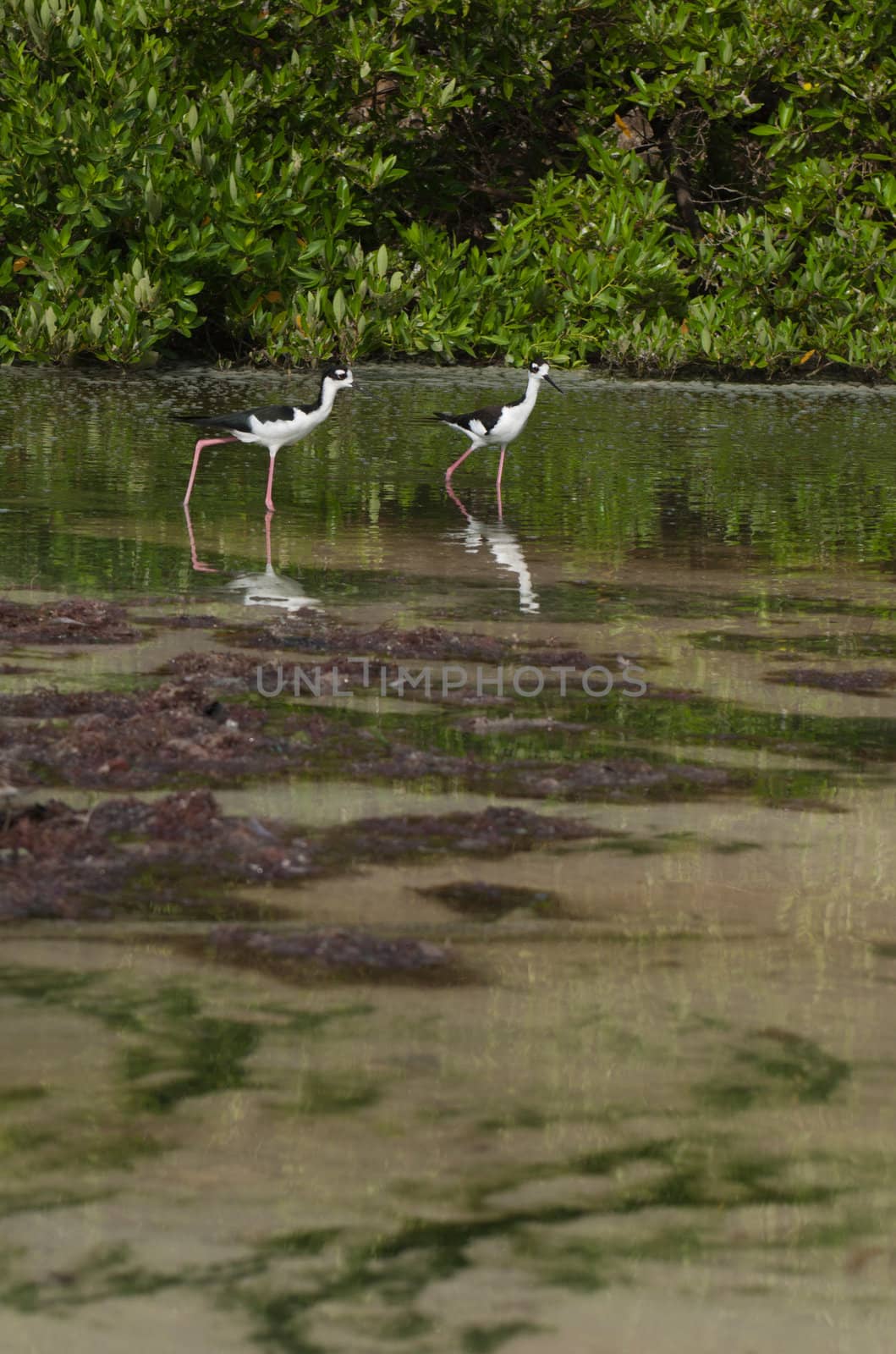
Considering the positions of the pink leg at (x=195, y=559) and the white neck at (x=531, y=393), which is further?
the white neck at (x=531, y=393)

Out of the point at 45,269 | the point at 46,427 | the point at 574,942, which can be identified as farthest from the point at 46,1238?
the point at 45,269

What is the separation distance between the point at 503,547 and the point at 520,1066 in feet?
20.9

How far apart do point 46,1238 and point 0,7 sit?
1584cm

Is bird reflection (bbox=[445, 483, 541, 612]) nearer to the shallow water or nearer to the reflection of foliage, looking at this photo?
the reflection of foliage

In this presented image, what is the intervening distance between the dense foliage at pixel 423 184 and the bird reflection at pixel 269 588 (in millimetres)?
8367

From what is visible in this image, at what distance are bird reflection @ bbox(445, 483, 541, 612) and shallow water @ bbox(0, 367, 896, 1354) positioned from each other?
0.67 metres

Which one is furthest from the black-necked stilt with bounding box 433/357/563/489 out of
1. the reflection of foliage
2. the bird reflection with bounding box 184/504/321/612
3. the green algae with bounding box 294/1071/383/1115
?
the green algae with bounding box 294/1071/383/1115

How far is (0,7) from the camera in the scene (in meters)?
17.2

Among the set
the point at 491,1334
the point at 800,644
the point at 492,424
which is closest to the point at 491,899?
the point at 491,1334

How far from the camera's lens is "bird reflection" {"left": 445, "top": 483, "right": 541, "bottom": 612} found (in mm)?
8516

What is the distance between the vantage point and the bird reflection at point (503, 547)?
8516 mm

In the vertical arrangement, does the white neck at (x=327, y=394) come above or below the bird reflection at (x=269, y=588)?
above

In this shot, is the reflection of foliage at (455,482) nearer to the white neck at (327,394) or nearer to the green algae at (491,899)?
the white neck at (327,394)

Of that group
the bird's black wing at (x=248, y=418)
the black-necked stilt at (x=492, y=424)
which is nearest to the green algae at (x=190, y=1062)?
the bird's black wing at (x=248, y=418)
